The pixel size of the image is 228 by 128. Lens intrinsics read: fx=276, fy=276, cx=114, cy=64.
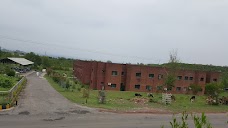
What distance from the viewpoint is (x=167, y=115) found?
22062 millimetres

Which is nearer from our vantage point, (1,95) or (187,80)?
(1,95)

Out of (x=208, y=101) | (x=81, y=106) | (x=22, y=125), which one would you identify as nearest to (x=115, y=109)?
(x=81, y=106)

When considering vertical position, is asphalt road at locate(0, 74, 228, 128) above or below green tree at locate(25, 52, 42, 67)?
below

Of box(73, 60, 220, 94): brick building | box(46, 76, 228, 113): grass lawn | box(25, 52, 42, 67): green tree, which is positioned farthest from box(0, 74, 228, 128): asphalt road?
box(25, 52, 42, 67): green tree

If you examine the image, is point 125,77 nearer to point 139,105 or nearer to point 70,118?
point 139,105

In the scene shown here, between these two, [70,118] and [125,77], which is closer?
[70,118]

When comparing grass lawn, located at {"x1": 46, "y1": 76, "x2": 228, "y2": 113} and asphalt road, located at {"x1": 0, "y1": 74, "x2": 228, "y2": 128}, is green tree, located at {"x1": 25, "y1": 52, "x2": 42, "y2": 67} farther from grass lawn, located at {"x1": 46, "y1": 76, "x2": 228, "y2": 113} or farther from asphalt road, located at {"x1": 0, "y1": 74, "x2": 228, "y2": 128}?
asphalt road, located at {"x1": 0, "y1": 74, "x2": 228, "y2": 128}

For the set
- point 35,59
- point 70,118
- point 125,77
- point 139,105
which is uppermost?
point 35,59

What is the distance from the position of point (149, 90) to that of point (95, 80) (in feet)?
31.5

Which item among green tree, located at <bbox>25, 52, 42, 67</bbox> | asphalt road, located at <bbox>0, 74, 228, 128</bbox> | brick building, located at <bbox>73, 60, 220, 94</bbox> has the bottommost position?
asphalt road, located at <bbox>0, 74, 228, 128</bbox>

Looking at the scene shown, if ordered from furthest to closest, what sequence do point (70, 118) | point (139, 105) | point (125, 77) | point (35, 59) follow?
point (35, 59), point (125, 77), point (139, 105), point (70, 118)

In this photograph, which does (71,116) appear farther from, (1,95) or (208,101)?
(208,101)

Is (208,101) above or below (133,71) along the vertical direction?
below

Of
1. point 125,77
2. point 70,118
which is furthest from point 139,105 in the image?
point 125,77
